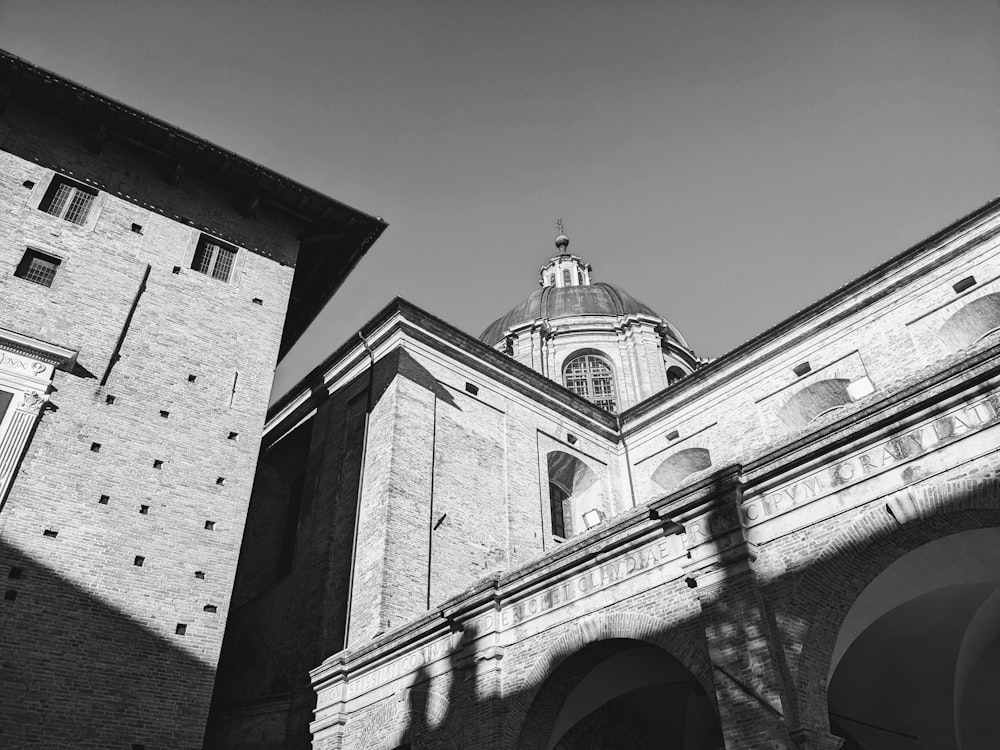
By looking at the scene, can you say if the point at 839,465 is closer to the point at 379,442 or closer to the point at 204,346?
the point at 379,442

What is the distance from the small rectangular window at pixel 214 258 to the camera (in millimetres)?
17109

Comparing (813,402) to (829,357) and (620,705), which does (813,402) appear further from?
(620,705)

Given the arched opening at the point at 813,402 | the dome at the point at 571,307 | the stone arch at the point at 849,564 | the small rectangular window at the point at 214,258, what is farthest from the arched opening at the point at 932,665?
the dome at the point at 571,307

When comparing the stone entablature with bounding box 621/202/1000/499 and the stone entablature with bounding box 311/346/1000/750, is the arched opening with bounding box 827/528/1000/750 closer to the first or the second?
the stone entablature with bounding box 311/346/1000/750

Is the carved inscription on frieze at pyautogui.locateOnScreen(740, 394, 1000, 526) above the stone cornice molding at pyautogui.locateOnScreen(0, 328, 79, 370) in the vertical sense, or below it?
below

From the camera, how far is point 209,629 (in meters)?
13.0

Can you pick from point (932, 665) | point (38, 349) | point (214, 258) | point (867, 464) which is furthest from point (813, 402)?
point (38, 349)

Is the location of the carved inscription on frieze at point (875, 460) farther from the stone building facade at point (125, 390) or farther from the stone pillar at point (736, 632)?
the stone building facade at point (125, 390)

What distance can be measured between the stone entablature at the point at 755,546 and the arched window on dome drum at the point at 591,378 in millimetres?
17832

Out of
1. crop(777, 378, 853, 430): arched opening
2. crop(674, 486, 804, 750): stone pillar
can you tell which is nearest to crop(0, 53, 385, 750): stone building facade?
crop(674, 486, 804, 750): stone pillar

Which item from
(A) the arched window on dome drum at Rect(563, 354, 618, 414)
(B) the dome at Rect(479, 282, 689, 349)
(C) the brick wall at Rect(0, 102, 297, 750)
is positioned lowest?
(C) the brick wall at Rect(0, 102, 297, 750)

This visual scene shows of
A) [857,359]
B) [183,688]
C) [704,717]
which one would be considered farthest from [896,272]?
[183,688]

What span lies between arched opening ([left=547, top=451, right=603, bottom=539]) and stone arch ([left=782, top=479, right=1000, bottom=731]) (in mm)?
11516

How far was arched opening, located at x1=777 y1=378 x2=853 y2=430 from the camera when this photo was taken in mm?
18094
